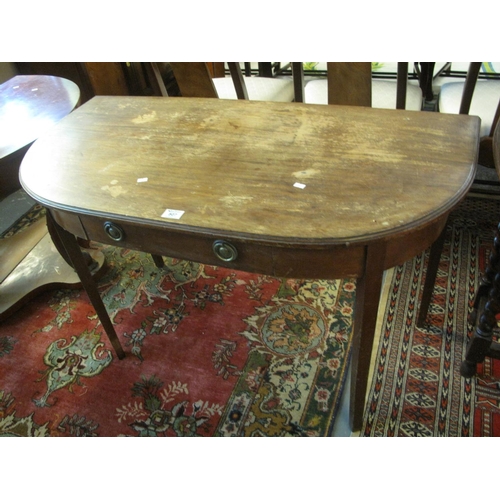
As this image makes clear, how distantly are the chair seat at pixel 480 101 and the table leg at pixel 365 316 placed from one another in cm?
110

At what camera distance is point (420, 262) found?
1813 mm

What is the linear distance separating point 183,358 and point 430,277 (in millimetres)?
902

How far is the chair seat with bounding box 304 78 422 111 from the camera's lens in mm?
1854

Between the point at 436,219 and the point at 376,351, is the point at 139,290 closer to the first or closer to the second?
the point at 376,351

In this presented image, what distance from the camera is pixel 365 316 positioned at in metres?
0.95

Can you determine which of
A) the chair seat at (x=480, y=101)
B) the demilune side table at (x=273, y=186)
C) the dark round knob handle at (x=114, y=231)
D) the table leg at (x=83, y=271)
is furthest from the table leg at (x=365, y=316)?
the chair seat at (x=480, y=101)

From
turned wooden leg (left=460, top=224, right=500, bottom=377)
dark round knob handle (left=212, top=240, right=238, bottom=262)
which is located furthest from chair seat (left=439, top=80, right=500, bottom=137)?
dark round knob handle (left=212, top=240, right=238, bottom=262)

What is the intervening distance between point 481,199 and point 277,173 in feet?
4.73

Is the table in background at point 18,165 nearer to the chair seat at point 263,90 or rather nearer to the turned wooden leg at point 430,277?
the chair seat at point 263,90

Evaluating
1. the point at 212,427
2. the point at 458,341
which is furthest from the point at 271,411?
the point at 458,341

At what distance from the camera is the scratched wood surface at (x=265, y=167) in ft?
2.85

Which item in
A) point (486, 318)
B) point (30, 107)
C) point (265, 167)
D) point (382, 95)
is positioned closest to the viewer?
point (265, 167)

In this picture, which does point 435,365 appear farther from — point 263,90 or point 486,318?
point 263,90

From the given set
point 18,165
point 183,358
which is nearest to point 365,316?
point 183,358
